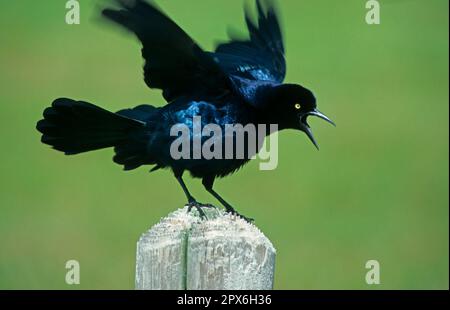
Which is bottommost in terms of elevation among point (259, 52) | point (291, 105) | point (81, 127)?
point (81, 127)

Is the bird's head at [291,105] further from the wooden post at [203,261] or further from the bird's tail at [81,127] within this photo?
the wooden post at [203,261]

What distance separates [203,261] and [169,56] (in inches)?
64.5

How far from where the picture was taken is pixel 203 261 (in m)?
3.38

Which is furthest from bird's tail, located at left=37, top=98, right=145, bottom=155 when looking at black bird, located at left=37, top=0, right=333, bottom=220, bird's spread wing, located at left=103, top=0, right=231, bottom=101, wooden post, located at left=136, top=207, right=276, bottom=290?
wooden post, located at left=136, top=207, right=276, bottom=290

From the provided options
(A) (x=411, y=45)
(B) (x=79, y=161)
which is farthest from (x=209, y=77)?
(A) (x=411, y=45)

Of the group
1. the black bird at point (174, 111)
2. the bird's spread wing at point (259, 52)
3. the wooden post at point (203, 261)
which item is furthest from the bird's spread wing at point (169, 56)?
the wooden post at point (203, 261)

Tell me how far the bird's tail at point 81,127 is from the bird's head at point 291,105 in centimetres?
74

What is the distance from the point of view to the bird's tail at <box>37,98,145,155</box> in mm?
4734

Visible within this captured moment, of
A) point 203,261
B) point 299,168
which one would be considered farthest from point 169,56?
point 299,168

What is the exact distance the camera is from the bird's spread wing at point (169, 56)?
14.6ft

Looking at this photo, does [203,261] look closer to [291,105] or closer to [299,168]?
[291,105]

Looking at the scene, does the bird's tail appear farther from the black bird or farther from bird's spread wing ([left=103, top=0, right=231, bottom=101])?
bird's spread wing ([left=103, top=0, right=231, bottom=101])

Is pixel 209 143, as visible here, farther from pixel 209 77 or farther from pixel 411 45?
pixel 411 45

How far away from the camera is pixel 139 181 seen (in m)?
10.9
